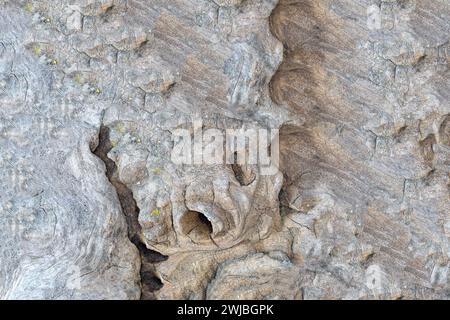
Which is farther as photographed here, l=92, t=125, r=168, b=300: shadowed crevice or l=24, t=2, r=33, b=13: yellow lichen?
l=24, t=2, r=33, b=13: yellow lichen

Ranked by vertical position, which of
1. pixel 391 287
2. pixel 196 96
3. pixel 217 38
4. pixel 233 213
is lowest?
pixel 391 287

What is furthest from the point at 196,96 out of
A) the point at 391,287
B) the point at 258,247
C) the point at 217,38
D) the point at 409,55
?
the point at 391,287

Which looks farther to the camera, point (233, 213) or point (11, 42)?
point (11, 42)

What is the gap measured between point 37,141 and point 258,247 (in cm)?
199

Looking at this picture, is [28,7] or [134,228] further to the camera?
[28,7]

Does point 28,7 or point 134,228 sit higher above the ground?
point 28,7

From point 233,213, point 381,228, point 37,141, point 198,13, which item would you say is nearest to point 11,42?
point 37,141

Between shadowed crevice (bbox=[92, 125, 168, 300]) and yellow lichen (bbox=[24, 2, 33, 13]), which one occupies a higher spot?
yellow lichen (bbox=[24, 2, 33, 13])

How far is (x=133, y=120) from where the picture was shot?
6.18 metres

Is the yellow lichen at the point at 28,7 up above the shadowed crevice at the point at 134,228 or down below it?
above

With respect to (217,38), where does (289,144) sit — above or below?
below

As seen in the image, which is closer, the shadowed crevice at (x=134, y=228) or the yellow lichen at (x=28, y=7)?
the shadowed crevice at (x=134, y=228)

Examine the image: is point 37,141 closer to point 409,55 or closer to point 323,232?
point 323,232

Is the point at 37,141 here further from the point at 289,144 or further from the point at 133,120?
the point at 289,144
